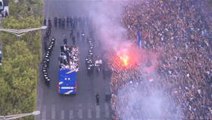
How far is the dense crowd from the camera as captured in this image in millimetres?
60031

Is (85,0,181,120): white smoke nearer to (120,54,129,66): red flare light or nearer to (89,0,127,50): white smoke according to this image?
(89,0,127,50): white smoke

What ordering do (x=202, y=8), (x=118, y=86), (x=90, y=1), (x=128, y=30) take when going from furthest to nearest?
(x=90, y=1), (x=202, y=8), (x=128, y=30), (x=118, y=86)

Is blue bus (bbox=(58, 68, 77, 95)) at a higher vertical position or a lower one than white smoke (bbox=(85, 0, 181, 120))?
higher

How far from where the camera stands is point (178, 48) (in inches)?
2670

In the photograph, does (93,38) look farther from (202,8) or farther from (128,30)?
(202,8)

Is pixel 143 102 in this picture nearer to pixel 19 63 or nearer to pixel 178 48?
pixel 178 48

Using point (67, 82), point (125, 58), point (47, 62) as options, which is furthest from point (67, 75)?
point (125, 58)

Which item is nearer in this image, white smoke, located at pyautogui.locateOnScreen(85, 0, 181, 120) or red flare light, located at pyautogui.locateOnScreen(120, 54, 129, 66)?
white smoke, located at pyautogui.locateOnScreen(85, 0, 181, 120)

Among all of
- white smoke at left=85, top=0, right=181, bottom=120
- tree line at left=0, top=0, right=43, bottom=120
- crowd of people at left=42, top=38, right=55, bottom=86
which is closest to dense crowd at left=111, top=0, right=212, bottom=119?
white smoke at left=85, top=0, right=181, bottom=120

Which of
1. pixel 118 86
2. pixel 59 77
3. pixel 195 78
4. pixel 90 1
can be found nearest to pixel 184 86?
pixel 195 78

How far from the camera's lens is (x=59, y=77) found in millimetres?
64125

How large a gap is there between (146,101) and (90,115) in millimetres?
6149

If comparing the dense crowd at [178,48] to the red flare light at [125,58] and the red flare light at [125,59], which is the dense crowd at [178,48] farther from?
the red flare light at [125,59]

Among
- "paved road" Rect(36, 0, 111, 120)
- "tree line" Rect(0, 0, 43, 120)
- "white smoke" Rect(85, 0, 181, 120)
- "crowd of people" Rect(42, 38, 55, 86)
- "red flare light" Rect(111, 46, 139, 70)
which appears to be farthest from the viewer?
"red flare light" Rect(111, 46, 139, 70)
